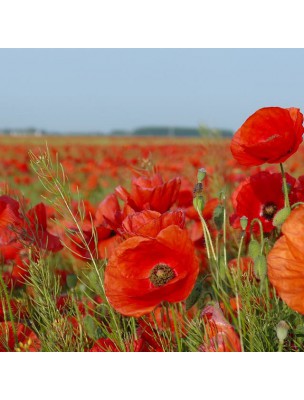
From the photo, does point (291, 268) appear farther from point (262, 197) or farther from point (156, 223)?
point (262, 197)

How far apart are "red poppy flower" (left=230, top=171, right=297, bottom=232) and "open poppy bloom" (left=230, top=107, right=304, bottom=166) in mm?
113

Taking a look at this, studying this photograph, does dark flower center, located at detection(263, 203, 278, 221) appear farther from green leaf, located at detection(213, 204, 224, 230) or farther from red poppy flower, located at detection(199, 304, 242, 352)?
red poppy flower, located at detection(199, 304, 242, 352)

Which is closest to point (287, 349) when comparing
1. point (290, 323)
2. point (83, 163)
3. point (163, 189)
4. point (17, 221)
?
point (290, 323)

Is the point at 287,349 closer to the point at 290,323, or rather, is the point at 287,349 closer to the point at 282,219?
the point at 290,323

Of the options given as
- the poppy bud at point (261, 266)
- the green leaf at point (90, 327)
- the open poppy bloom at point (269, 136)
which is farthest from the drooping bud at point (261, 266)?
the green leaf at point (90, 327)

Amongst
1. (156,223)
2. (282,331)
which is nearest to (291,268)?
(282,331)

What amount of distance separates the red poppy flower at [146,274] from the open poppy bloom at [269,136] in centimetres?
15

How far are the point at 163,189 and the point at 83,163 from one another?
439 centimetres

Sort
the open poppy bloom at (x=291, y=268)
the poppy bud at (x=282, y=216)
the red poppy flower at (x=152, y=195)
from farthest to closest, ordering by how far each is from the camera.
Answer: the red poppy flower at (x=152, y=195)
the poppy bud at (x=282, y=216)
the open poppy bloom at (x=291, y=268)

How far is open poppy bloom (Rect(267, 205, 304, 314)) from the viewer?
0.61 m

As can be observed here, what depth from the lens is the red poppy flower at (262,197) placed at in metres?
0.87

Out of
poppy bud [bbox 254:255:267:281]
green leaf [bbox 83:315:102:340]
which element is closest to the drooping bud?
poppy bud [bbox 254:255:267:281]

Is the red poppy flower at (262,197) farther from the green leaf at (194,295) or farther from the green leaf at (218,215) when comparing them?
the green leaf at (194,295)
